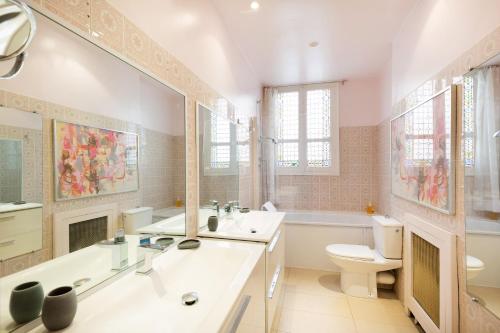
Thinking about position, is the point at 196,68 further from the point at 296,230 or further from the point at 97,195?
the point at 296,230

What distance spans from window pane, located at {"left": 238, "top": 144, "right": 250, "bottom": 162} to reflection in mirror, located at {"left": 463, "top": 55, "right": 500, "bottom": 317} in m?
1.91

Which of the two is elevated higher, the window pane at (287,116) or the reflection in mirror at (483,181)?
the window pane at (287,116)

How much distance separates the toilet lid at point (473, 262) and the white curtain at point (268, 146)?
264 cm

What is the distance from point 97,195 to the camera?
93cm

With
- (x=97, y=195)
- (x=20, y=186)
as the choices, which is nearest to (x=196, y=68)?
(x=97, y=195)

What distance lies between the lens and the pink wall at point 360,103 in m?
3.67

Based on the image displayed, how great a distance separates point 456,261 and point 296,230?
187 centimetres

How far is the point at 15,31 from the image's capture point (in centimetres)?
65

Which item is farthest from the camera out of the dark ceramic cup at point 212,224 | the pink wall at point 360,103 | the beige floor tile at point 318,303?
the pink wall at point 360,103

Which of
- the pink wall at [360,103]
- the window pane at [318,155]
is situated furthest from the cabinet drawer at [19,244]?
the pink wall at [360,103]

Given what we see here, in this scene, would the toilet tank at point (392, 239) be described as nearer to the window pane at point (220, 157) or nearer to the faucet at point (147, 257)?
the window pane at point (220, 157)

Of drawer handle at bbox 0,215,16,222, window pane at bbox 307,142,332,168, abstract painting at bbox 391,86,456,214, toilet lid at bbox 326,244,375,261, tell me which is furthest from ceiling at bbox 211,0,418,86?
toilet lid at bbox 326,244,375,261

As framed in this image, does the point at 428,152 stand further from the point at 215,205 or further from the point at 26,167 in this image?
the point at 26,167

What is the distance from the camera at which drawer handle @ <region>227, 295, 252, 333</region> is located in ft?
2.86
